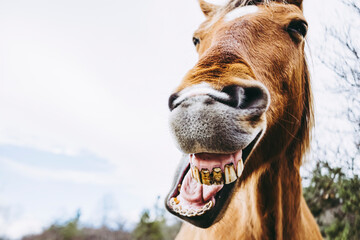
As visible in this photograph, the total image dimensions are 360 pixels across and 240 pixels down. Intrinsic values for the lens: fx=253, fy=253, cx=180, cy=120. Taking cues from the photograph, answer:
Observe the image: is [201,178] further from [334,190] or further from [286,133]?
[334,190]

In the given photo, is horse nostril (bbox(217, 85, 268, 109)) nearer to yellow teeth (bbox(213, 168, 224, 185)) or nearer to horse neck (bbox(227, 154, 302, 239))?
yellow teeth (bbox(213, 168, 224, 185))

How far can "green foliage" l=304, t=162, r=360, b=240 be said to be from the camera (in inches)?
108

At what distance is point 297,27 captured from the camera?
7.39 feet

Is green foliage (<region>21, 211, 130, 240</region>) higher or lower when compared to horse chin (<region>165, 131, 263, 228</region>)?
lower

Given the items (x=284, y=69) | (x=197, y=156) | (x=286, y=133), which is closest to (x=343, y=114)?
(x=286, y=133)

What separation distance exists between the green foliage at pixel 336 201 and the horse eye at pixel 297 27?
155cm

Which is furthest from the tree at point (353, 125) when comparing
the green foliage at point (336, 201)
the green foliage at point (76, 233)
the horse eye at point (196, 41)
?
the green foliage at point (76, 233)

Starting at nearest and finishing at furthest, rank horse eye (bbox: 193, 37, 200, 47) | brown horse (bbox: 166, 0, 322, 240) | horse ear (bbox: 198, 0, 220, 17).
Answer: brown horse (bbox: 166, 0, 322, 240) → horse eye (bbox: 193, 37, 200, 47) → horse ear (bbox: 198, 0, 220, 17)

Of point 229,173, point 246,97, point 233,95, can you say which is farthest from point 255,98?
point 229,173

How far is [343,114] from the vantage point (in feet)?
9.08

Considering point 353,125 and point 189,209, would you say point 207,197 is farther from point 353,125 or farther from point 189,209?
point 353,125

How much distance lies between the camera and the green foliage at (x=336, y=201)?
9.00 ft

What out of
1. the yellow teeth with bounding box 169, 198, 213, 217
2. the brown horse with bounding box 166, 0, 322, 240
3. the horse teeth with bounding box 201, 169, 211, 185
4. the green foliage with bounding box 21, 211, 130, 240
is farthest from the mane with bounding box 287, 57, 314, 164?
the green foliage with bounding box 21, 211, 130, 240

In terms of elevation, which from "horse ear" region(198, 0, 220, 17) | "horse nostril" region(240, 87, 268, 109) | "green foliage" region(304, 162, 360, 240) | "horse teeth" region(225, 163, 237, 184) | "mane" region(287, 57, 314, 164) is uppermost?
"horse ear" region(198, 0, 220, 17)
